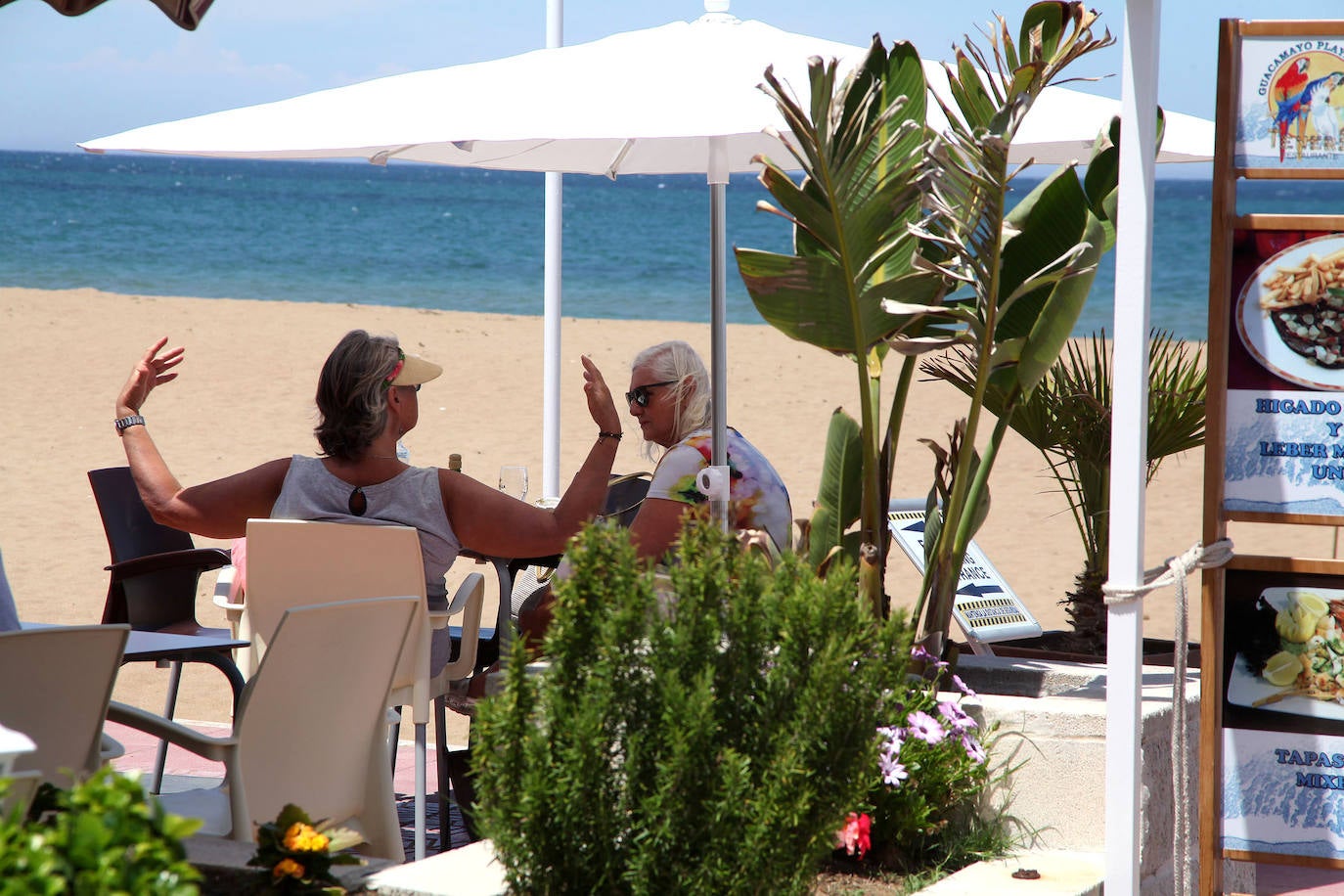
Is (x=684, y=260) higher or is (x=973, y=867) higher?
(x=684, y=260)

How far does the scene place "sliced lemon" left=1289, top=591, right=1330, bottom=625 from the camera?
118 inches

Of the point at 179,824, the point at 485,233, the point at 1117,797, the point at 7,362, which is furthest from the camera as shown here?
the point at 485,233

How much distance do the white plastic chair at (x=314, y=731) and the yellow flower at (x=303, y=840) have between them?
1.95 feet

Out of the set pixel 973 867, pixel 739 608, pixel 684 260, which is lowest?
pixel 973 867

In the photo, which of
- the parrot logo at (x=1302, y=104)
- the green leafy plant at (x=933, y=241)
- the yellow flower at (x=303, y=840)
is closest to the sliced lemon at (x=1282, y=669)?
the green leafy plant at (x=933, y=241)

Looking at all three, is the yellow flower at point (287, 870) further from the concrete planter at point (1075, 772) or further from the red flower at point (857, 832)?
the concrete planter at point (1075, 772)

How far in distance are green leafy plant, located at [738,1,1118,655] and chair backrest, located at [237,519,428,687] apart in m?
1.11

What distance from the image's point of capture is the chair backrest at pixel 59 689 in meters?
2.38

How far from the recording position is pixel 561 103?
363 centimetres

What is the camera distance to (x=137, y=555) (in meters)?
5.24

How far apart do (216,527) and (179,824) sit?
2.57m

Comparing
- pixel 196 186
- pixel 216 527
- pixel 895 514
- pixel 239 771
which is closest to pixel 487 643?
pixel 216 527

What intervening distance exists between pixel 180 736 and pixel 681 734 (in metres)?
1.26

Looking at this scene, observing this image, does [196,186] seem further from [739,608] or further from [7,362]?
[739,608]
